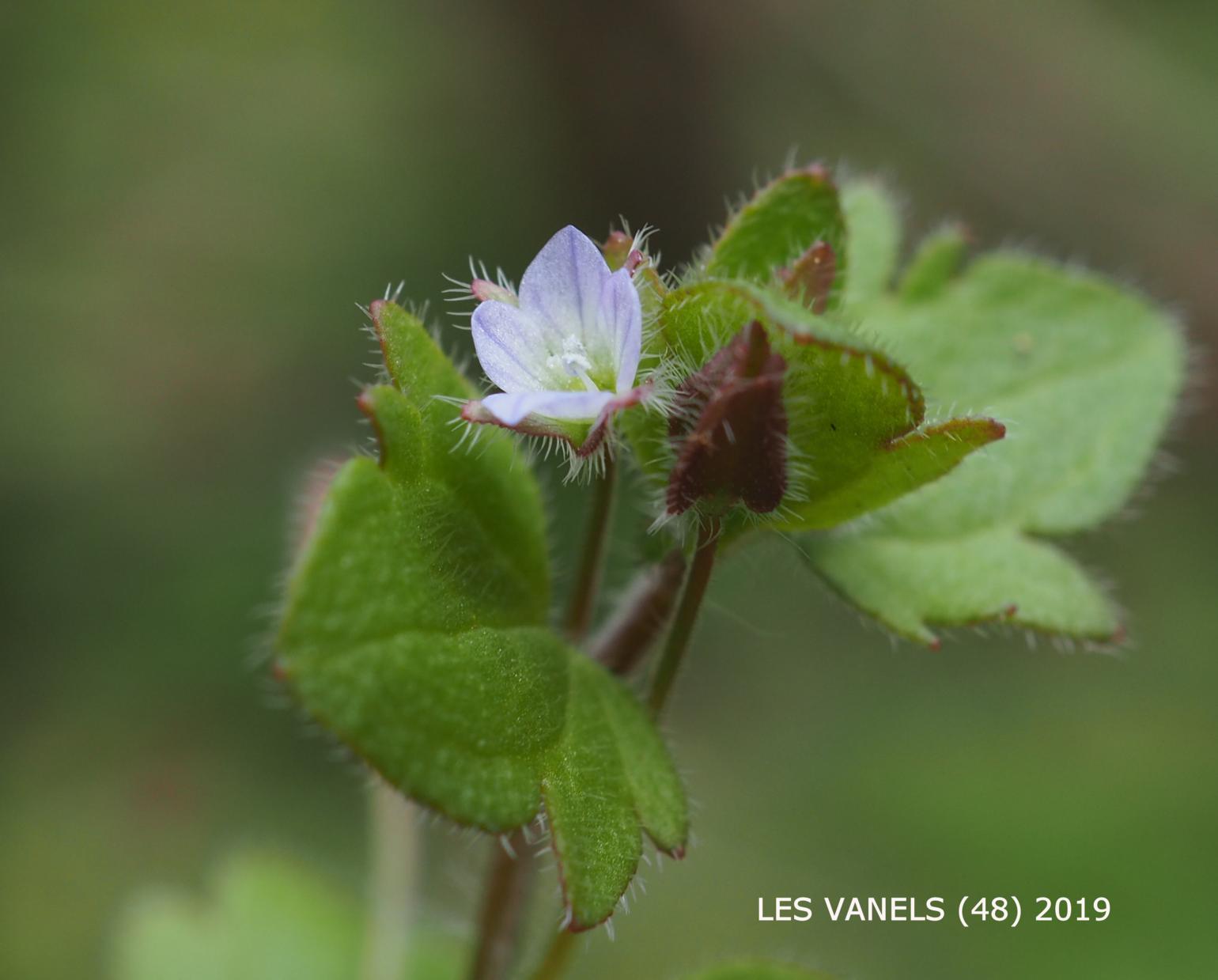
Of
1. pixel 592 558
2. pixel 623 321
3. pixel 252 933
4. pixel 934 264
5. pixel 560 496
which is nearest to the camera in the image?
pixel 623 321

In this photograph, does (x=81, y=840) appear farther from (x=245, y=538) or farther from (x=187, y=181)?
(x=187, y=181)

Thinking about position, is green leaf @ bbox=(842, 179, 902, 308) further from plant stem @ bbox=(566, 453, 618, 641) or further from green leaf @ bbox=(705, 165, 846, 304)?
plant stem @ bbox=(566, 453, 618, 641)

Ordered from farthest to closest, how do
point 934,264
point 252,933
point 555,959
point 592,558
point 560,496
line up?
point 560,496 < point 252,933 < point 934,264 < point 555,959 < point 592,558

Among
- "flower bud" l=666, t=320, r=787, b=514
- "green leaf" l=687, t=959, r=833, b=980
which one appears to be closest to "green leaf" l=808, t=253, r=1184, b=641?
"flower bud" l=666, t=320, r=787, b=514

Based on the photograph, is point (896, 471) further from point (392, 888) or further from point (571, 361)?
point (392, 888)

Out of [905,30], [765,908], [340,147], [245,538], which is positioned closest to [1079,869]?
[765,908]

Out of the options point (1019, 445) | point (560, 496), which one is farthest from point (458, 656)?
point (560, 496)
